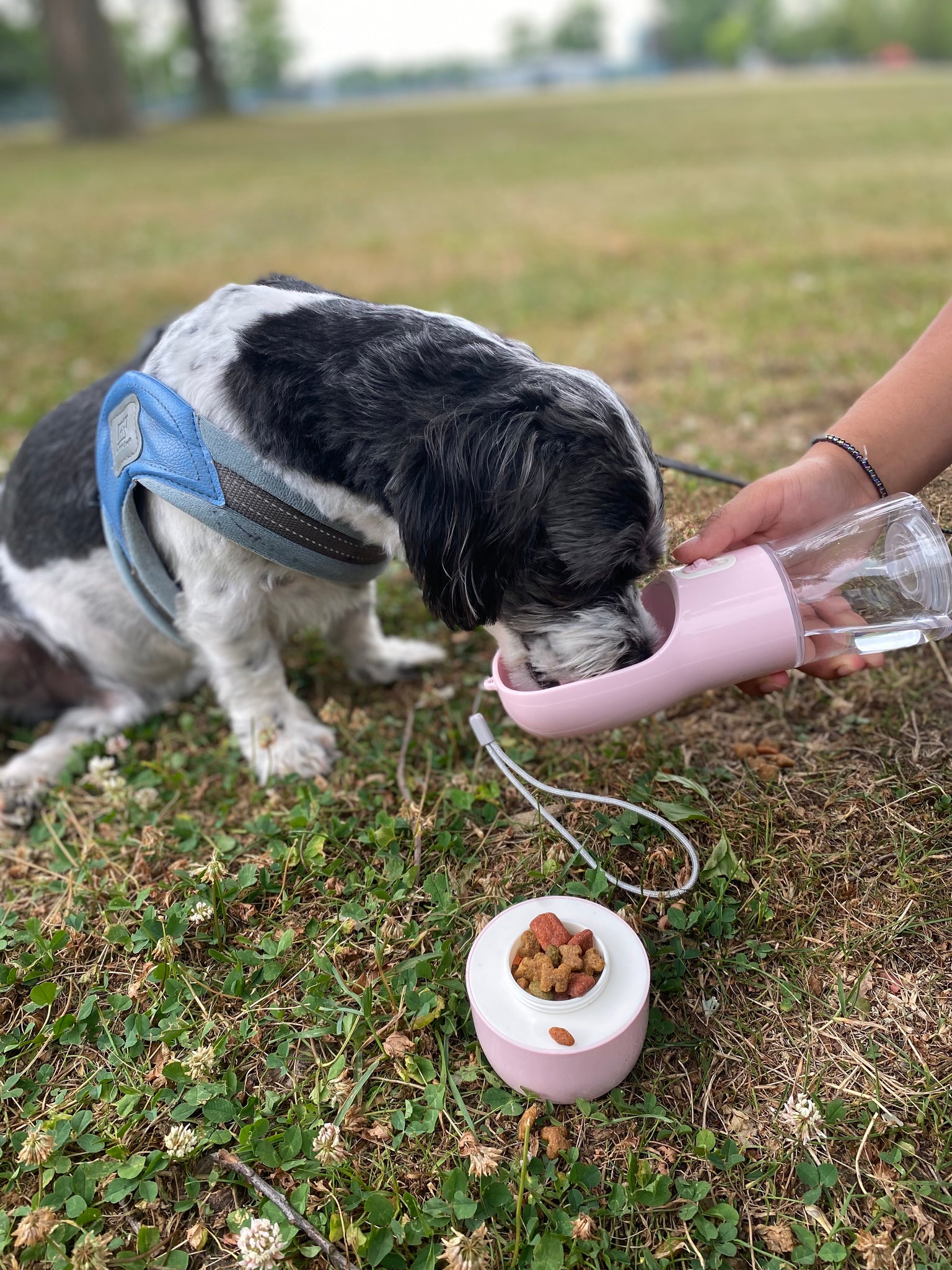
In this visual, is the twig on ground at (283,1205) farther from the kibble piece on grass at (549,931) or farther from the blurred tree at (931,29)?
the blurred tree at (931,29)

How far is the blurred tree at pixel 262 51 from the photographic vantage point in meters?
91.4

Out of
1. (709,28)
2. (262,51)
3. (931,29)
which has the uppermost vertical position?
→ (262,51)

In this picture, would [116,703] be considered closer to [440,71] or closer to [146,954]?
[146,954]

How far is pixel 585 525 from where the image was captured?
249 centimetres

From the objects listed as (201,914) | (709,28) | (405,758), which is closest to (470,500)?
(405,758)

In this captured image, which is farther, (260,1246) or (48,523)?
(48,523)

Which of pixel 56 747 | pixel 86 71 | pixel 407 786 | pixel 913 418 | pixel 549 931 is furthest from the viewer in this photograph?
pixel 86 71

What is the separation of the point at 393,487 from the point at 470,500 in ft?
0.78

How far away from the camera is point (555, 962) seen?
2.12 m

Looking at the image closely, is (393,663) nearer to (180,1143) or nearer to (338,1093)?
(338,1093)

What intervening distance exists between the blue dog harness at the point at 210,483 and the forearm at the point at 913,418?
5.06 ft

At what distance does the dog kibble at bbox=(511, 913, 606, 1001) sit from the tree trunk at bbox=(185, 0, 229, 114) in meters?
48.3

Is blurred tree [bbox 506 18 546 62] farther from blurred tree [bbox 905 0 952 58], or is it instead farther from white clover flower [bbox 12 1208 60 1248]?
white clover flower [bbox 12 1208 60 1248]

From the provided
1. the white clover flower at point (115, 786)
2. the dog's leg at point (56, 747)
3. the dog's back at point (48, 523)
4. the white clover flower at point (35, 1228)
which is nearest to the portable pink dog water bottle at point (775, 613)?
the white clover flower at point (115, 786)
